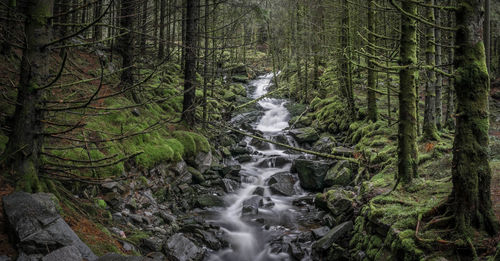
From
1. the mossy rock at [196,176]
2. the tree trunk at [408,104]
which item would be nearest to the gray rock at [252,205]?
the mossy rock at [196,176]

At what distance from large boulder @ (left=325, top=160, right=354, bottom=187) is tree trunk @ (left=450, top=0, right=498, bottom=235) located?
5792 millimetres

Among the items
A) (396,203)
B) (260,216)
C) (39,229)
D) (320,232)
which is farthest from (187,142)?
(39,229)

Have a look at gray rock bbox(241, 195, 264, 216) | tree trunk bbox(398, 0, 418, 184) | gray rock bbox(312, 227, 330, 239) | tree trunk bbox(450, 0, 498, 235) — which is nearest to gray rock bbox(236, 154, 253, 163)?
gray rock bbox(241, 195, 264, 216)

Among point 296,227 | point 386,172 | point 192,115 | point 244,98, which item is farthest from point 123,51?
point 244,98

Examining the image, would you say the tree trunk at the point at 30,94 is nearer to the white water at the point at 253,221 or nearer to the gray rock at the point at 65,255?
the gray rock at the point at 65,255

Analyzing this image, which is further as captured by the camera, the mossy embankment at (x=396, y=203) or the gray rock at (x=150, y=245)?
the gray rock at (x=150, y=245)

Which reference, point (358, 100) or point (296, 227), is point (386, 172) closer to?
point (296, 227)

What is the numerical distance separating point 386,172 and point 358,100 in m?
8.67

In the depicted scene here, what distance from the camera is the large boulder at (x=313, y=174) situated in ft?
33.7

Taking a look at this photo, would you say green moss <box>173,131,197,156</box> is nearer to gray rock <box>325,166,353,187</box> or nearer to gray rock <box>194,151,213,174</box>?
gray rock <box>194,151,213,174</box>

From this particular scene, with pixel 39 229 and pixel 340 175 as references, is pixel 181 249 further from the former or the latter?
pixel 340 175

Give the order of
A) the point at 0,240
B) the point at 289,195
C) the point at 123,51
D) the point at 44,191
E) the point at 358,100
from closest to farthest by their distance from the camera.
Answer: the point at 0,240, the point at 44,191, the point at 123,51, the point at 289,195, the point at 358,100

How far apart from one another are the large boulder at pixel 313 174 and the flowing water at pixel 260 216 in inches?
16.4

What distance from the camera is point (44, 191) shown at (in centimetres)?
364
